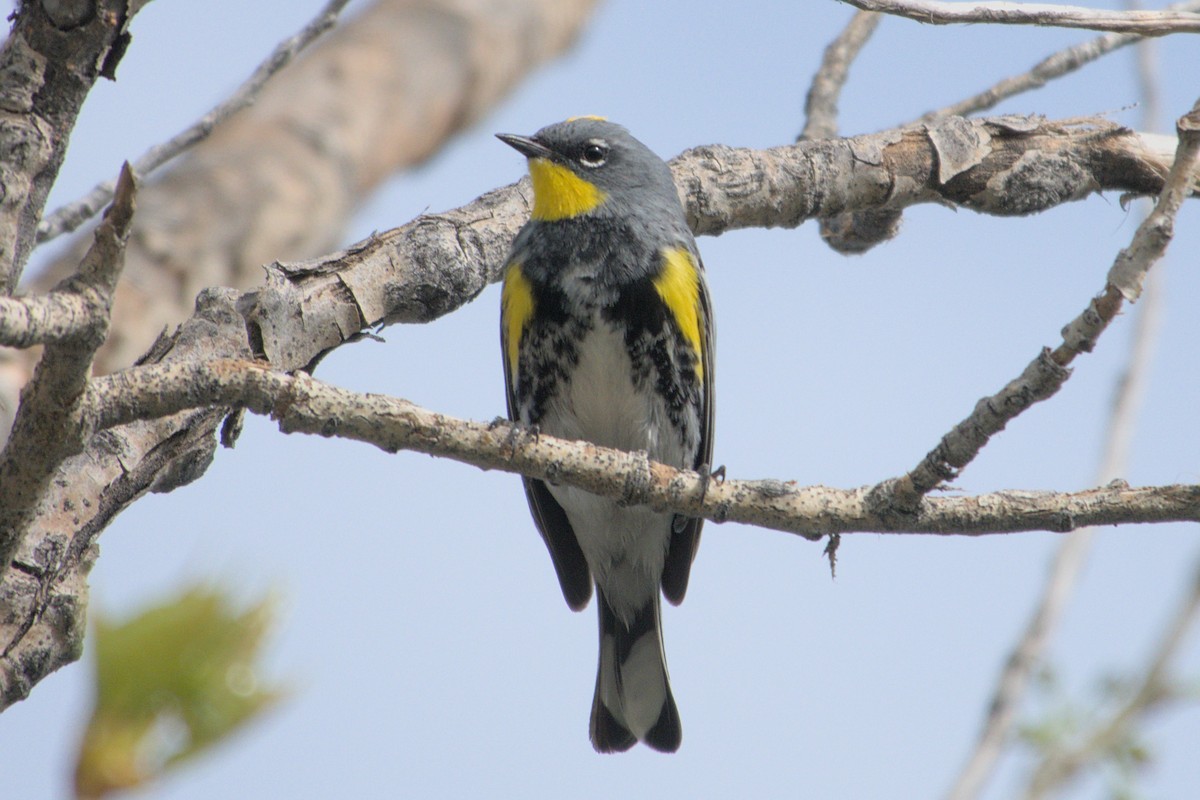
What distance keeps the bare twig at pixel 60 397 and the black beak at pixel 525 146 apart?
3.41m

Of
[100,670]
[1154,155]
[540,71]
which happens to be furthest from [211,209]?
[100,670]

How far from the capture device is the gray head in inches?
200

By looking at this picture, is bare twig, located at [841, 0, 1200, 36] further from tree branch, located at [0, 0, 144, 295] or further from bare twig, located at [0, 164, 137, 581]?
bare twig, located at [0, 164, 137, 581]

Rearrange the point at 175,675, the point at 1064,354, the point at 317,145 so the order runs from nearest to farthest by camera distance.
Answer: the point at 175,675 → the point at 1064,354 → the point at 317,145

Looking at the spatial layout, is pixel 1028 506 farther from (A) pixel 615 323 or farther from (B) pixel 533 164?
(B) pixel 533 164

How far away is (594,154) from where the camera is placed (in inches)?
221

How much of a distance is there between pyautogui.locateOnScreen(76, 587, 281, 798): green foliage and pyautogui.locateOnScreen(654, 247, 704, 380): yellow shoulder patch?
3290mm

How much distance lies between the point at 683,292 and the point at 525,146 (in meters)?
1.24

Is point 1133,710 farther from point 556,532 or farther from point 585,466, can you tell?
point 556,532

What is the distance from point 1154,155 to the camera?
5.25 meters

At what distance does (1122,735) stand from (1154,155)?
349 cm

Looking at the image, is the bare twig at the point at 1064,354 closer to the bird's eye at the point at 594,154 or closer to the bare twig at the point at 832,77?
the bird's eye at the point at 594,154

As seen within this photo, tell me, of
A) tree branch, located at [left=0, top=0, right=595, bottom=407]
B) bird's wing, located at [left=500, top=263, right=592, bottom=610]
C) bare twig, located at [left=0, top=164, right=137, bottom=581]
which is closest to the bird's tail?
bird's wing, located at [left=500, top=263, right=592, bottom=610]

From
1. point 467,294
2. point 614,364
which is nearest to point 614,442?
point 614,364
